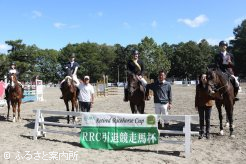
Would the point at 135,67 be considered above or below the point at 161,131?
above

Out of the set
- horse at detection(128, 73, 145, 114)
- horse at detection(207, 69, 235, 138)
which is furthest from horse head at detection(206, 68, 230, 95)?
horse at detection(128, 73, 145, 114)

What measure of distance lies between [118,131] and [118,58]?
112 meters

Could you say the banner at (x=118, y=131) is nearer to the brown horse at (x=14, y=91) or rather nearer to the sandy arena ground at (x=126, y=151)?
the sandy arena ground at (x=126, y=151)

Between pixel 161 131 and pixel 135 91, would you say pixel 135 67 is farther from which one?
pixel 161 131

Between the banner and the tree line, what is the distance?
76268 mm

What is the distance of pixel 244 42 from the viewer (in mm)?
97438

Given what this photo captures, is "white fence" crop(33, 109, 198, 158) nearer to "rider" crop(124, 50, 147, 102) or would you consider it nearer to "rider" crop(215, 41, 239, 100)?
"rider" crop(215, 41, 239, 100)

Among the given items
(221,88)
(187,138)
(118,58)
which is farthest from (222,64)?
(118,58)

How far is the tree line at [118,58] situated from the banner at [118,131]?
76.3m

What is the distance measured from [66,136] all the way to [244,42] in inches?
3681

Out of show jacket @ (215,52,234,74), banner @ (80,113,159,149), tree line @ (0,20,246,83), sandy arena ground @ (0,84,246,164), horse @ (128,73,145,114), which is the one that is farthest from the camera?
tree line @ (0,20,246,83)

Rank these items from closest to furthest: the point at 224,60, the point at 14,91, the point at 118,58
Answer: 1. the point at 224,60
2. the point at 14,91
3. the point at 118,58

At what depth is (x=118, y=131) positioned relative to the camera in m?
9.44

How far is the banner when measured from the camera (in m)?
9.23
